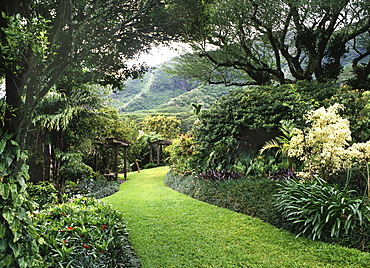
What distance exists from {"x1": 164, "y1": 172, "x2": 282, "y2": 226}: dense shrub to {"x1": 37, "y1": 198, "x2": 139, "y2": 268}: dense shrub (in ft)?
8.10

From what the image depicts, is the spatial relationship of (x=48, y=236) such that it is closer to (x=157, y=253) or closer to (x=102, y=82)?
(x=157, y=253)

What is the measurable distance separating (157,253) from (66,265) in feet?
4.78

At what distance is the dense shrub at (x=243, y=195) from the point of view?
484 centimetres

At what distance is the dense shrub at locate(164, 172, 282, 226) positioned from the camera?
15.9ft

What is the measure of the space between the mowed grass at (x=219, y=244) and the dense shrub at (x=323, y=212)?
0.23 m

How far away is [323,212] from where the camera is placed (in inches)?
150

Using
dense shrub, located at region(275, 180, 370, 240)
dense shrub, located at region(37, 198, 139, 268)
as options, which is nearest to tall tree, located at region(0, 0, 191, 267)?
dense shrub, located at region(37, 198, 139, 268)

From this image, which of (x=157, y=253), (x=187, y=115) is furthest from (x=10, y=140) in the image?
(x=187, y=115)

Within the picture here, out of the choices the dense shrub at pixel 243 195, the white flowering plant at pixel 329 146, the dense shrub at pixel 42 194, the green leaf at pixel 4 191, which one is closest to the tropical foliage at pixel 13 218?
the green leaf at pixel 4 191

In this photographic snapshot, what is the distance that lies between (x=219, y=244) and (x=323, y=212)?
1577 millimetres

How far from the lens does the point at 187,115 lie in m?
33.1

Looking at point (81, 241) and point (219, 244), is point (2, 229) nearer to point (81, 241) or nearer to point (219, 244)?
point (81, 241)

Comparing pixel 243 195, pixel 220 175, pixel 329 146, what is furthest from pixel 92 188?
pixel 329 146

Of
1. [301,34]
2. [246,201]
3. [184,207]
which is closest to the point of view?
[246,201]
